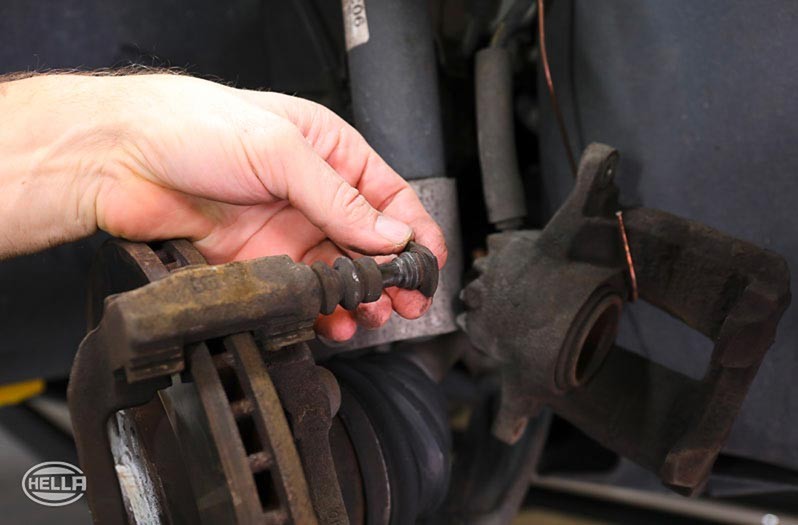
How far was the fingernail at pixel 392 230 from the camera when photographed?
0.68 m

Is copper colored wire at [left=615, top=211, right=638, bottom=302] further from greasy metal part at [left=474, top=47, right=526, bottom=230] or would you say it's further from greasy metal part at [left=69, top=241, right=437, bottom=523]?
greasy metal part at [left=69, top=241, right=437, bottom=523]

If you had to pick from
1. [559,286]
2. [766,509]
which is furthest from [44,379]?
[766,509]

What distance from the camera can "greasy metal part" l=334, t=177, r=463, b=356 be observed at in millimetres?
858

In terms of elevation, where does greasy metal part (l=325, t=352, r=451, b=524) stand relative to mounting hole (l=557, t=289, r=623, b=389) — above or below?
below

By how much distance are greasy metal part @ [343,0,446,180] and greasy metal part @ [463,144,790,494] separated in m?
0.16

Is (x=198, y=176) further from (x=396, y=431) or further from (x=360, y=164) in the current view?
(x=396, y=431)

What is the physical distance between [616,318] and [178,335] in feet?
1.78

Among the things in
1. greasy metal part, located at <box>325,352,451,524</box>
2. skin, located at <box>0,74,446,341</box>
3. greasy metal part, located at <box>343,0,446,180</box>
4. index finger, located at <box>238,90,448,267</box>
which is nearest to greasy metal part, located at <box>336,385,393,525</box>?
greasy metal part, located at <box>325,352,451,524</box>

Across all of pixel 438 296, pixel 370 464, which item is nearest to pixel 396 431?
pixel 370 464

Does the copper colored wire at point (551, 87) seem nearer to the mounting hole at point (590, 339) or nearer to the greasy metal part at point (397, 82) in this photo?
the greasy metal part at point (397, 82)

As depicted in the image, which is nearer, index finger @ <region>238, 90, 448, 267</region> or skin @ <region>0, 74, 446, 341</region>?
skin @ <region>0, 74, 446, 341</region>

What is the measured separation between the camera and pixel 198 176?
0.68m

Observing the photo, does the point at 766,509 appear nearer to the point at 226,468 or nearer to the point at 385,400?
the point at 385,400

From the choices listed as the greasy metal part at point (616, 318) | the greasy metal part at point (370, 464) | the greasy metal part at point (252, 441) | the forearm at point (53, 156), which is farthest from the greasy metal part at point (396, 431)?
the forearm at point (53, 156)
